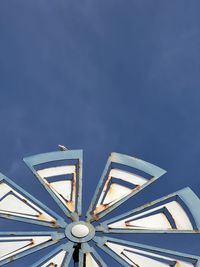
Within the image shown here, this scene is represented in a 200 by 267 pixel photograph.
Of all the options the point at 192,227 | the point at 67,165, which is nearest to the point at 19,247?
the point at 67,165

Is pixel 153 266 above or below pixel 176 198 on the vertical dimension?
below

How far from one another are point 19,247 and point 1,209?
1071 mm

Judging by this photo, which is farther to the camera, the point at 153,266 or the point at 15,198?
the point at 15,198

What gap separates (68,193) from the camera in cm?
1124

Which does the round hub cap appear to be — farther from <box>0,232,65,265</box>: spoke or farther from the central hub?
<box>0,232,65,265</box>: spoke

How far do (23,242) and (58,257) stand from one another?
80 cm

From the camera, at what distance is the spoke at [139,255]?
33.2 feet

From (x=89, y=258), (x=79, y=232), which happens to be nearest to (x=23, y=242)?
(x=79, y=232)

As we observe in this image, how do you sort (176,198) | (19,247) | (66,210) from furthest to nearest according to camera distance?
(176,198) < (66,210) < (19,247)

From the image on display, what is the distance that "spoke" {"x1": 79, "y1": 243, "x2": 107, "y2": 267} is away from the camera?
9.78 meters

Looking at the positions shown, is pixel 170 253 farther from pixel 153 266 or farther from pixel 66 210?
pixel 66 210

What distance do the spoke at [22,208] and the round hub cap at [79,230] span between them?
0.92 ft

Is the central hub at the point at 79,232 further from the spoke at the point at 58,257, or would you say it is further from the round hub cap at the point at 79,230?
the spoke at the point at 58,257

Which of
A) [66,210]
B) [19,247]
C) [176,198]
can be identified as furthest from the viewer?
[176,198]
